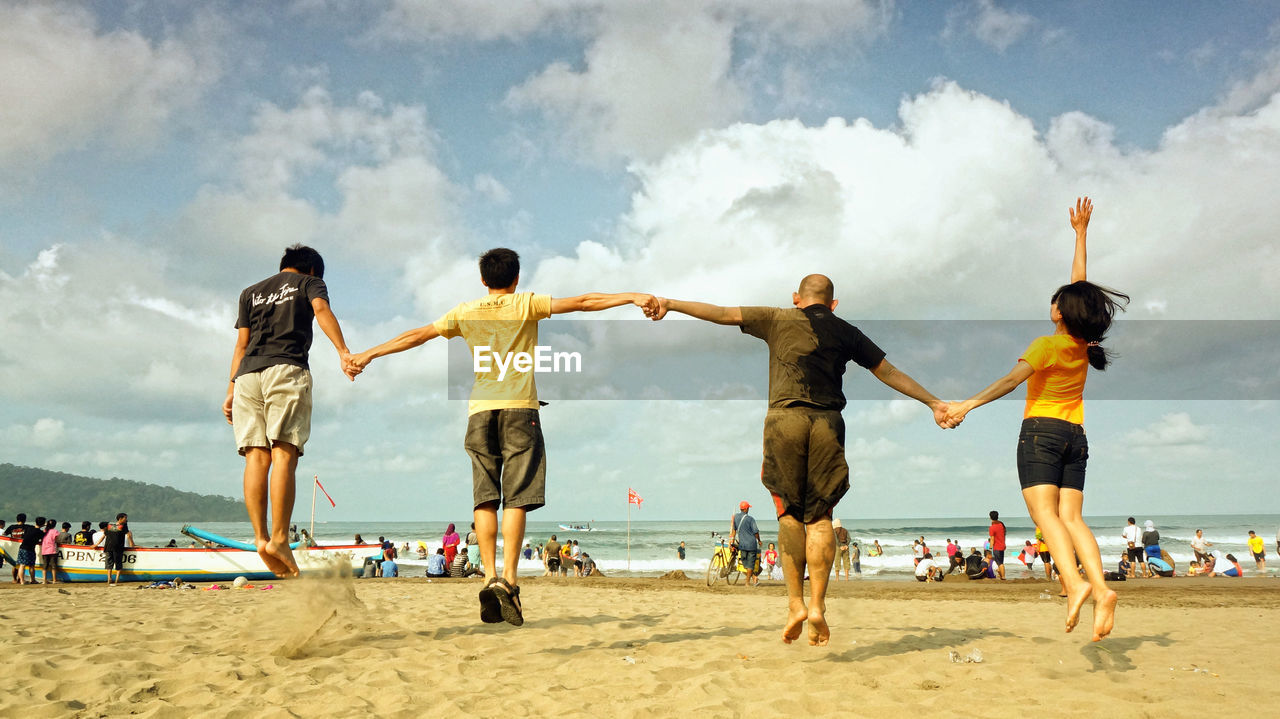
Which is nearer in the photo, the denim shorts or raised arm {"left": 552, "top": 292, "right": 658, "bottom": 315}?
the denim shorts

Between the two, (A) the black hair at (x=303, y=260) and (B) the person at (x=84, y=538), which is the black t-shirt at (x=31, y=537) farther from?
(A) the black hair at (x=303, y=260)

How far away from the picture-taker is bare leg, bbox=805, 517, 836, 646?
449cm

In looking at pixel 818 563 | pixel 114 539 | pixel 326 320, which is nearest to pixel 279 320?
pixel 326 320

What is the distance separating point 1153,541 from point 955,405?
70.2ft

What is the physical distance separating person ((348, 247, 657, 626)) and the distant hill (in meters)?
192

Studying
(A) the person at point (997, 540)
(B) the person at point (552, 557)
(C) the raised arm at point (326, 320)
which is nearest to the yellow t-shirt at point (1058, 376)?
(C) the raised arm at point (326, 320)

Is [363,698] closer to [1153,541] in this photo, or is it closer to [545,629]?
[545,629]

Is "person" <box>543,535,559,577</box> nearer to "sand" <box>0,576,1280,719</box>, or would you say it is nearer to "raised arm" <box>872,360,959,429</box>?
"sand" <box>0,576,1280,719</box>

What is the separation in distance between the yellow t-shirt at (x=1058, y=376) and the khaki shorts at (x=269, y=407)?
461 centimetres

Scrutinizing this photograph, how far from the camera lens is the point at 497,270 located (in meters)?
5.18

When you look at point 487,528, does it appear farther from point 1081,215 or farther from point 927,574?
point 927,574

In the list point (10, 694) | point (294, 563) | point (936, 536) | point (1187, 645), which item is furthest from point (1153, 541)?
point (936, 536)

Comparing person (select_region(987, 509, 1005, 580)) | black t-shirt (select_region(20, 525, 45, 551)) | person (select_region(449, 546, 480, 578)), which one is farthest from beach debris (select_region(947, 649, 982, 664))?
black t-shirt (select_region(20, 525, 45, 551))

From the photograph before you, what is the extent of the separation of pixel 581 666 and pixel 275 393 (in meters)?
2.57
